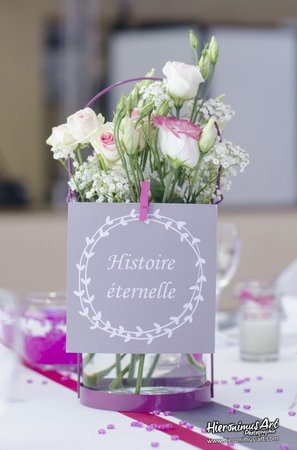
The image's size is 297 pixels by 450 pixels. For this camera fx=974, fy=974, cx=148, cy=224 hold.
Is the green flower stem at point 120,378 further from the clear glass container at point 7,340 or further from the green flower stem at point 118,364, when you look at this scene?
the clear glass container at point 7,340

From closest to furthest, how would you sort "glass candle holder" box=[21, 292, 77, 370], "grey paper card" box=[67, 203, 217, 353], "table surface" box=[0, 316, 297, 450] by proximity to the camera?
"table surface" box=[0, 316, 297, 450] < "grey paper card" box=[67, 203, 217, 353] < "glass candle holder" box=[21, 292, 77, 370]

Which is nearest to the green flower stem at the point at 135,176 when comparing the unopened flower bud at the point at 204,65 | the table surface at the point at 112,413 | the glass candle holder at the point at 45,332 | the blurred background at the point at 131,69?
the unopened flower bud at the point at 204,65

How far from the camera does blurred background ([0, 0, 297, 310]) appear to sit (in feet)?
23.9

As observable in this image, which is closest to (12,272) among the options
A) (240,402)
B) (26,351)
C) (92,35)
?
(26,351)

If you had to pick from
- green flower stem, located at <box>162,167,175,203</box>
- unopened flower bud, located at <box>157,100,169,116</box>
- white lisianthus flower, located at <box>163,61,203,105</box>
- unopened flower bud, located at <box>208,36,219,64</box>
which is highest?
unopened flower bud, located at <box>208,36,219,64</box>

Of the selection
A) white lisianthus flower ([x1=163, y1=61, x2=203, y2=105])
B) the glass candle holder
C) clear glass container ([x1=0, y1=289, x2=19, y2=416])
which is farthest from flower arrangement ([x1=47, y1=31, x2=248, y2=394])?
the glass candle holder

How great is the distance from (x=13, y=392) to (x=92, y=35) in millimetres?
6372

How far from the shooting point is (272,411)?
1141 millimetres

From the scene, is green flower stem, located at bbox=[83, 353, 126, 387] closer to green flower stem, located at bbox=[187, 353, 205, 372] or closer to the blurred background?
Result: green flower stem, located at bbox=[187, 353, 205, 372]

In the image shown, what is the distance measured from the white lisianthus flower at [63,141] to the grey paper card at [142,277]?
0.21ft

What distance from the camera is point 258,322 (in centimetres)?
157

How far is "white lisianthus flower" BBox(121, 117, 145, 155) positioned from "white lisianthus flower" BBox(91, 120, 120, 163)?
20mm

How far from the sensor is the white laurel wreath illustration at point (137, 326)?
1094 millimetres

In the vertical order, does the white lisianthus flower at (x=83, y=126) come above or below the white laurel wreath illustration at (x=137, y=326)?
above
